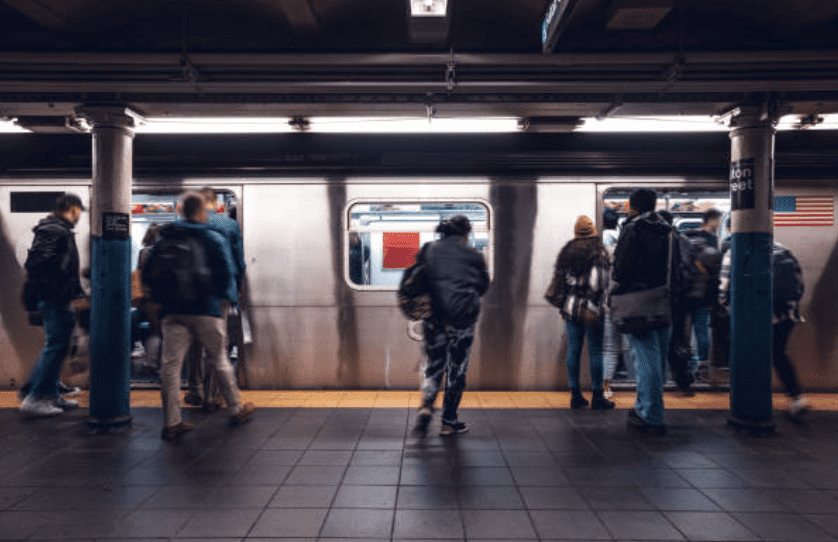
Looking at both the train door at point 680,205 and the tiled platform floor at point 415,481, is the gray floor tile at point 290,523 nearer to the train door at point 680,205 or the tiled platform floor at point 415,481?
the tiled platform floor at point 415,481

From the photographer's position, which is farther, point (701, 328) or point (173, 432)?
point (701, 328)

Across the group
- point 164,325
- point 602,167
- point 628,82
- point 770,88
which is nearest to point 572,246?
point 602,167

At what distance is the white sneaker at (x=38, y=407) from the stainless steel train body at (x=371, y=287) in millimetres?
1181

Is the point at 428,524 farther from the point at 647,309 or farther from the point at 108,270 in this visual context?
the point at 108,270

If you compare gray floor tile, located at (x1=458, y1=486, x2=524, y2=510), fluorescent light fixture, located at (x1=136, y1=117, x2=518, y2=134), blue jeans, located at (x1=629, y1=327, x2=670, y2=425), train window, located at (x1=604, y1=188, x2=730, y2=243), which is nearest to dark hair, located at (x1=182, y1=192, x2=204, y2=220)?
fluorescent light fixture, located at (x1=136, y1=117, x2=518, y2=134)

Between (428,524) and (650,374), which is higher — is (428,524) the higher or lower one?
the lower one

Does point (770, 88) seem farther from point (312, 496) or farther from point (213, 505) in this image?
point (213, 505)

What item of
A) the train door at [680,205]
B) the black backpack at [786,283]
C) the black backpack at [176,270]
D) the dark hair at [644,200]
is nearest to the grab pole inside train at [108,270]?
the black backpack at [176,270]

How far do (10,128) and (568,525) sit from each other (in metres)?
6.28

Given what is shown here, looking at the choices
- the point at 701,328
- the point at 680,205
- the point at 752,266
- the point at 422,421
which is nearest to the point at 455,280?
the point at 422,421

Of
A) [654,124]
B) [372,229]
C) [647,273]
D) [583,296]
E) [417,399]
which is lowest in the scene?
[417,399]

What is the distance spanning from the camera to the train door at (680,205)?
6066 mm

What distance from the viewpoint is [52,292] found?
16.6 ft

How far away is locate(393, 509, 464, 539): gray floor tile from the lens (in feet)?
9.21
